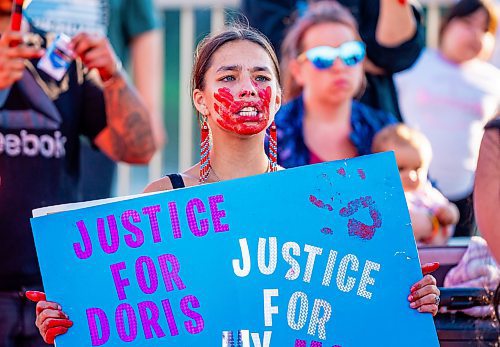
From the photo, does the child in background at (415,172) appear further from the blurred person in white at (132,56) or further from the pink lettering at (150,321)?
the pink lettering at (150,321)

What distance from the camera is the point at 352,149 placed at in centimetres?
571

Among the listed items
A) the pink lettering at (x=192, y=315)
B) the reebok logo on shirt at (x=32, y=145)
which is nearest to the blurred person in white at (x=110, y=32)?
the reebok logo on shirt at (x=32, y=145)

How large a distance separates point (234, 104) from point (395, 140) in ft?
6.93

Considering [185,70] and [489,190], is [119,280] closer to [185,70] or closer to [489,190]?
[489,190]

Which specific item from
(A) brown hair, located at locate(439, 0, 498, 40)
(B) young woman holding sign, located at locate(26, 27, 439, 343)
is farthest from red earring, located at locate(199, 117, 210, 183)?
(A) brown hair, located at locate(439, 0, 498, 40)

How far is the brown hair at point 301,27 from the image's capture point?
18.6 ft

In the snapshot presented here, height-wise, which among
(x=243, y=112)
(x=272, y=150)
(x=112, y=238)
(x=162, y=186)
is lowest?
(x=112, y=238)

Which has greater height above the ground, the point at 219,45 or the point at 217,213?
the point at 219,45

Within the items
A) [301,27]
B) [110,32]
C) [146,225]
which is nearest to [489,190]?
[146,225]

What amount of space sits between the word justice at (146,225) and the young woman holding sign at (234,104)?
0.74 feet

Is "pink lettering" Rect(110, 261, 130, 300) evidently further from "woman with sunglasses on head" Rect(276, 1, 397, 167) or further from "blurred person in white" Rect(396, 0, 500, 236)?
"blurred person in white" Rect(396, 0, 500, 236)

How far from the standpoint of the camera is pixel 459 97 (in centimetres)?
658

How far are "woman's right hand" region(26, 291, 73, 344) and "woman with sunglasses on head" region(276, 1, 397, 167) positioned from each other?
88.0 inches

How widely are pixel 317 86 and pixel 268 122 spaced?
2.05 meters
